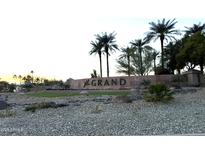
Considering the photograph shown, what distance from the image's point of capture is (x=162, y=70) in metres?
75.6

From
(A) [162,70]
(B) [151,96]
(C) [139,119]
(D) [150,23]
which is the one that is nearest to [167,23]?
(D) [150,23]

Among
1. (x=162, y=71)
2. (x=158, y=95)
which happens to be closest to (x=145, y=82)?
(x=162, y=71)

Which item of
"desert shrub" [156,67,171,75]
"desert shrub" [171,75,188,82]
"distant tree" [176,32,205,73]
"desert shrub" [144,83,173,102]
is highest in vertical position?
"distant tree" [176,32,205,73]

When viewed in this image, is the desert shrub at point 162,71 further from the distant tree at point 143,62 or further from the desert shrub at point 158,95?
the desert shrub at point 158,95

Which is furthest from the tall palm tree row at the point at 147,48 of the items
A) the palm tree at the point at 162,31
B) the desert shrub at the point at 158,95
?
the desert shrub at the point at 158,95

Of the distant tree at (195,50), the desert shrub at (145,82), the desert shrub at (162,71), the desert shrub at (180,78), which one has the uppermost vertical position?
the distant tree at (195,50)

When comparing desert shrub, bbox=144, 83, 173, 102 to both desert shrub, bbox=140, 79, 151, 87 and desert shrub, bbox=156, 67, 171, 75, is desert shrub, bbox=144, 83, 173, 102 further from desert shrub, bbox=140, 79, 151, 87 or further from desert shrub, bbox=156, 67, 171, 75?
desert shrub, bbox=156, 67, 171, 75

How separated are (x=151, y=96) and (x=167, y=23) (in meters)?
51.4

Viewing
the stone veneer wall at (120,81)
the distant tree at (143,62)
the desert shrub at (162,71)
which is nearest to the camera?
the stone veneer wall at (120,81)

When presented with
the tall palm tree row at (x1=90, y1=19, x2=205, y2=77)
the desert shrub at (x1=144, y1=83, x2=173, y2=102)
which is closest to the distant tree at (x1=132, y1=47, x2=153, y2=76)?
the tall palm tree row at (x1=90, y1=19, x2=205, y2=77)

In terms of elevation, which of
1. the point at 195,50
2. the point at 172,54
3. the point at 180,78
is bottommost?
the point at 180,78

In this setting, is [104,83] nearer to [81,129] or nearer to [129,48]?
[129,48]

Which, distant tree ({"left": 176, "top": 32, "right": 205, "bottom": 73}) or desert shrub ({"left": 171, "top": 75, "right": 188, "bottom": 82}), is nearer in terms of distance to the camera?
distant tree ({"left": 176, "top": 32, "right": 205, "bottom": 73})

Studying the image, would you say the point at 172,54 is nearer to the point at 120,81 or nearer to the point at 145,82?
the point at 120,81
